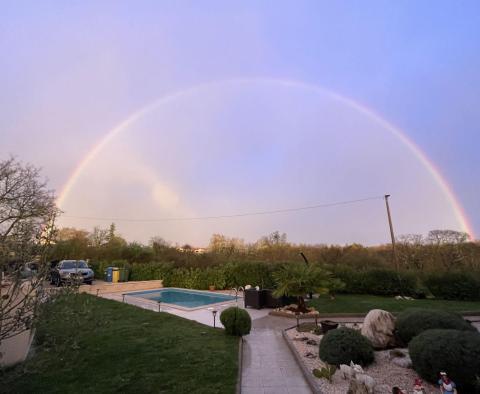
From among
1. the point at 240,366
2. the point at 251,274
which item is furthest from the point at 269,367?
the point at 251,274

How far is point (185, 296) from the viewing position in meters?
15.6

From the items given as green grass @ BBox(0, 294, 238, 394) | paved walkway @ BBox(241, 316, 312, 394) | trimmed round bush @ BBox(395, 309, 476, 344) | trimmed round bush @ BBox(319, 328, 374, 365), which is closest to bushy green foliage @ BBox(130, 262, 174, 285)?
green grass @ BBox(0, 294, 238, 394)

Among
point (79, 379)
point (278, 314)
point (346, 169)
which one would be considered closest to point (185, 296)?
point (278, 314)

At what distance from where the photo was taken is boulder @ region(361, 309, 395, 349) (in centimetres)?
595

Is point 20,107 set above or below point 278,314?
above

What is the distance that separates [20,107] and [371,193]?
20.9 meters

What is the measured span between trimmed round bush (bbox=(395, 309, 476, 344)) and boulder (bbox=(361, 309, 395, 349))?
16 centimetres

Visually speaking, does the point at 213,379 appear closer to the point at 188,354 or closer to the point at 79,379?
the point at 188,354

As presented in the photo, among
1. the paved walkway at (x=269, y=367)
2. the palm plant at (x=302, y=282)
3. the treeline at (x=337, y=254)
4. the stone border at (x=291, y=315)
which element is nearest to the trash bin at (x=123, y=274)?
the treeline at (x=337, y=254)

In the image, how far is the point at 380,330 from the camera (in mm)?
6004

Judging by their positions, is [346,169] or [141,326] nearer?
[141,326]

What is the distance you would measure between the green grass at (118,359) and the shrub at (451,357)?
108 inches

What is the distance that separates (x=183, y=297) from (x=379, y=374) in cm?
1217

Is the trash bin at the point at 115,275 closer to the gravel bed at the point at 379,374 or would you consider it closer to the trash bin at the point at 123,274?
the trash bin at the point at 123,274
